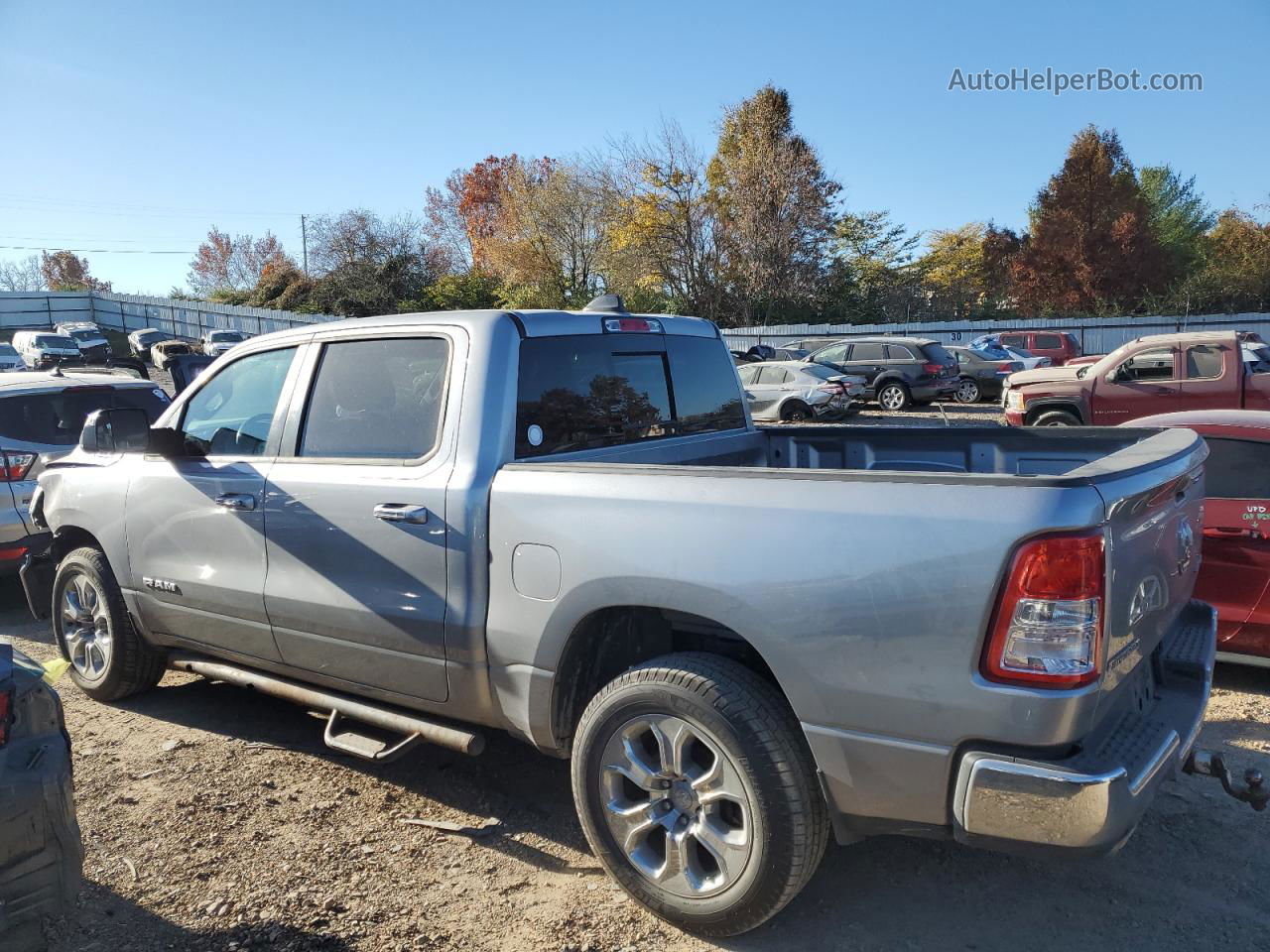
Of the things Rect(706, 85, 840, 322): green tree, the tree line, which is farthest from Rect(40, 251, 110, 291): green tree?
Rect(706, 85, 840, 322): green tree

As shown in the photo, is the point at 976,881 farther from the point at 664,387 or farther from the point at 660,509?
the point at 664,387

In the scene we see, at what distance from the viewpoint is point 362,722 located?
12.5 ft

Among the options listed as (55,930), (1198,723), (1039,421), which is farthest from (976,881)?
(1039,421)

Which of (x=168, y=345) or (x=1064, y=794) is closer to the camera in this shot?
(x=1064, y=794)

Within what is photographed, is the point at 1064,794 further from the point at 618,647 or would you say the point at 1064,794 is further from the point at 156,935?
the point at 156,935

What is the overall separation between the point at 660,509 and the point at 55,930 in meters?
2.37

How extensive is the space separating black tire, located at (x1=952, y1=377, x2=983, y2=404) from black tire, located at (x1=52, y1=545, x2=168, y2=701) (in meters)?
21.0

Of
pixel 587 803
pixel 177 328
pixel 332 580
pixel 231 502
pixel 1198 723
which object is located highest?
pixel 177 328

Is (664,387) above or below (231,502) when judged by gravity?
above

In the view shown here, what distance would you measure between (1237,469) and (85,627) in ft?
20.4

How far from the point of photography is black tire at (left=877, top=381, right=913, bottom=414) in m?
21.8

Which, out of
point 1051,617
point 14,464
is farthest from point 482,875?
point 14,464

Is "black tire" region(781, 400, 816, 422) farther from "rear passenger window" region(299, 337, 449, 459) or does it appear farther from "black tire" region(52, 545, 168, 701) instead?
"rear passenger window" region(299, 337, 449, 459)

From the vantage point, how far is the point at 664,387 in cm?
405
